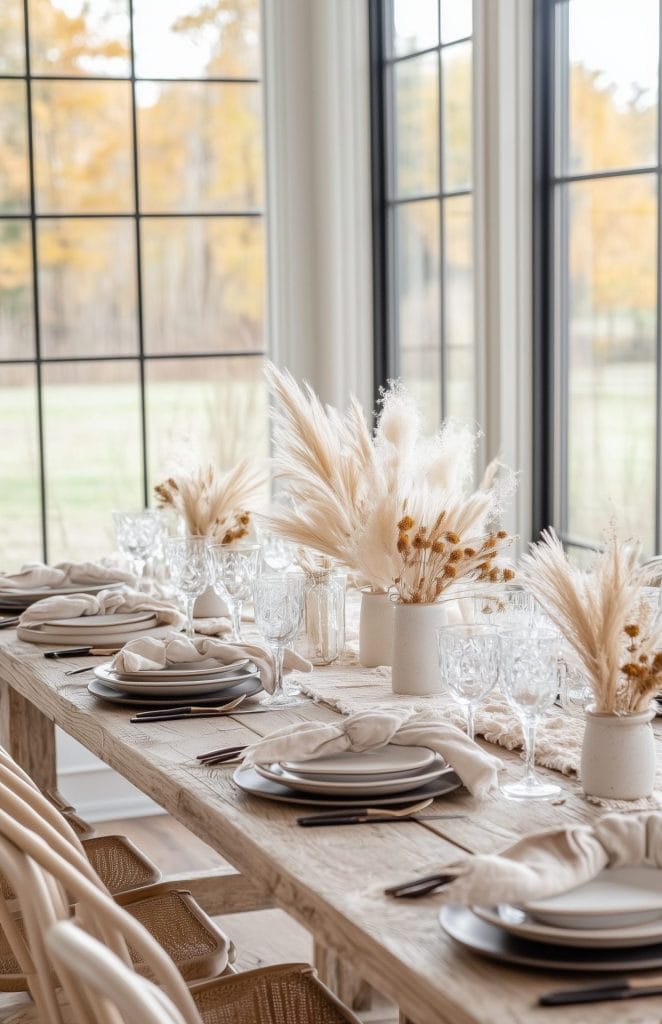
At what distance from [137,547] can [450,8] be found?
6.69 ft

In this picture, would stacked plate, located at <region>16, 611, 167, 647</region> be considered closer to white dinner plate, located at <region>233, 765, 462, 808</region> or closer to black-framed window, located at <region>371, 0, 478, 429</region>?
white dinner plate, located at <region>233, 765, 462, 808</region>

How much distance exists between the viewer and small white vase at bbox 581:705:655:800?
1729 mm

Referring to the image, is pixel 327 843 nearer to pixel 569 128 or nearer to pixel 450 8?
pixel 569 128

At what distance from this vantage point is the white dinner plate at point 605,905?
50.9 inches

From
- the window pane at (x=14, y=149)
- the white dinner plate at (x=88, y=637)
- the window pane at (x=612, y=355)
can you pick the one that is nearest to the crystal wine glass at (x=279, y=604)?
the white dinner plate at (x=88, y=637)

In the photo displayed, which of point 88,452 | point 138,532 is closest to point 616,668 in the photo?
point 138,532

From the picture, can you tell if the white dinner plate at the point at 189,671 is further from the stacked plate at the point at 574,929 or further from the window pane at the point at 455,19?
the window pane at the point at 455,19

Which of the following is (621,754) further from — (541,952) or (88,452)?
(88,452)

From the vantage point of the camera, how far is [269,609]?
2.20 m

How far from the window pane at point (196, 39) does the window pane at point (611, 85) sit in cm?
131

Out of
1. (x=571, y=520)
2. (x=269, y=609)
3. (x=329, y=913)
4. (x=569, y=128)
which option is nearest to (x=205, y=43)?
(x=569, y=128)

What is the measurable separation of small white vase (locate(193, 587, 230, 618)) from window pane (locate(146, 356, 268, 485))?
5.61 ft

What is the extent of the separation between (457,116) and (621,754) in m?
2.99

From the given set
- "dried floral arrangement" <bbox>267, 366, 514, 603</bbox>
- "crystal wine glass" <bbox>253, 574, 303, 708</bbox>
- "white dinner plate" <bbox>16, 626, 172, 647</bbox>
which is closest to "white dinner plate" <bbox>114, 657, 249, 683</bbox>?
"crystal wine glass" <bbox>253, 574, 303, 708</bbox>
